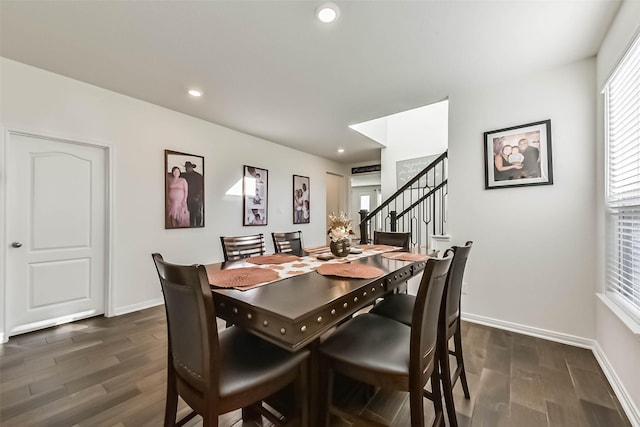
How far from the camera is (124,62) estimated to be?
7.66ft

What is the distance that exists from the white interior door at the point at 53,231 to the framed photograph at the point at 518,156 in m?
4.32

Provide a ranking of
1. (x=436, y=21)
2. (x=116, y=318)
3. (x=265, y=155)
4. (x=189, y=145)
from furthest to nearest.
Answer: (x=265, y=155) → (x=189, y=145) → (x=116, y=318) → (x=436, y=21)

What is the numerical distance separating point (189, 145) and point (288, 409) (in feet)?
11.3

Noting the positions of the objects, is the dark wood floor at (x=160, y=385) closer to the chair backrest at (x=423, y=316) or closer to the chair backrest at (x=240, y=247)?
the chair backrest at (x=423, y=316)

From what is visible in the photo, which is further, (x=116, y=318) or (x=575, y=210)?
(x=116, y=318)

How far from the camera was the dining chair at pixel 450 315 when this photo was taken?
139 cm

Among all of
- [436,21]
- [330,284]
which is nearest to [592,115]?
[436,21]

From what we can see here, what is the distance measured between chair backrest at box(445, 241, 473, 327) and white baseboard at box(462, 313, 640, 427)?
1.04 m

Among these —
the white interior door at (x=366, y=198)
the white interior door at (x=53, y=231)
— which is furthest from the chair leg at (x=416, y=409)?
the white interior door at (x=366, y=198)

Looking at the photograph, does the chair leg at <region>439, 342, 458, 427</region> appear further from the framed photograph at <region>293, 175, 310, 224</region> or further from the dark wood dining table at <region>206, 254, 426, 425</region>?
the framed photograph at <region>293, 175, 310, 224</region>

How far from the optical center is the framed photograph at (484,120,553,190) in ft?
7.88

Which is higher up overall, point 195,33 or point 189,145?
point 195,33

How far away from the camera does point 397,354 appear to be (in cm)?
118

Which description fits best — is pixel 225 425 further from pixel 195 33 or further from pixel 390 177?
pixel 390 177
